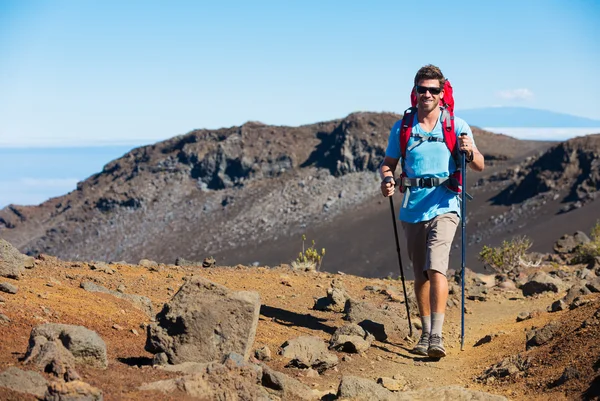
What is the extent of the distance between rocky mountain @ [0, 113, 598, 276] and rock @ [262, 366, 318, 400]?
3942cm

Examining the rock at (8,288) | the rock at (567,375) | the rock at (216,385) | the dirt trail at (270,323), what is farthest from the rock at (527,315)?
the rock at (8,288)

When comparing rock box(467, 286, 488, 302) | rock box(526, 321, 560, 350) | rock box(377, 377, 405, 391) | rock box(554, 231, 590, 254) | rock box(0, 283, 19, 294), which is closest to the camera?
rock box(377, 377, 405, 391)

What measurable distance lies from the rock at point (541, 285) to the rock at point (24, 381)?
884 centimetres

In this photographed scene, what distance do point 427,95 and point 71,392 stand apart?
14.7ft

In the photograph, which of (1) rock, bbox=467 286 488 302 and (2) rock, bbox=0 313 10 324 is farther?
(1) rock, bbox=467 286 488 302

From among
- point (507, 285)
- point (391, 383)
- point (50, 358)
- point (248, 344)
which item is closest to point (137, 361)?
point (248, 344)

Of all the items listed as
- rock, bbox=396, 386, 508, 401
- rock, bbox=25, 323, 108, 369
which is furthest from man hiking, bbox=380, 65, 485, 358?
rock, bbox=25, 323, 108, 369

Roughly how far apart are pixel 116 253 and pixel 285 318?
48.6 metres

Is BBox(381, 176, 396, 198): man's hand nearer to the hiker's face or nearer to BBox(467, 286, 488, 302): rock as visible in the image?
the hiker's face

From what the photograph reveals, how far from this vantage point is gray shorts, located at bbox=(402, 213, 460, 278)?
7445 millimetres

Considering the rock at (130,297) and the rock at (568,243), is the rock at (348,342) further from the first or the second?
the rock at (568,243)

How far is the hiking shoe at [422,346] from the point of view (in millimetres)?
7633

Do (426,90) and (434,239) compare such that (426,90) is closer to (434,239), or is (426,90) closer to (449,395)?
(434,239)

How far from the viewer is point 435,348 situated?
24.0 ft
